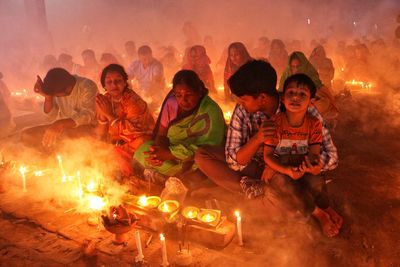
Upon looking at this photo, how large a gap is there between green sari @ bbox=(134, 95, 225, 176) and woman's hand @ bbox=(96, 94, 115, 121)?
0.97m

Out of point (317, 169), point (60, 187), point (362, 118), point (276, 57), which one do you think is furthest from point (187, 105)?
point (276, 57)

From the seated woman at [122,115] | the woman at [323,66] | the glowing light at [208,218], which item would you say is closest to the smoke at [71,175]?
the seated woman at [122,115]

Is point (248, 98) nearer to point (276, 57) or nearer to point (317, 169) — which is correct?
point (317, 169)

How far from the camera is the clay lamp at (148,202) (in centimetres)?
350

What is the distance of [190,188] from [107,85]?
183cm

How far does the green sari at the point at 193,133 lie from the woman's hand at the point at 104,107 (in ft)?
3.18

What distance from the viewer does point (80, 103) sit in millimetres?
5598

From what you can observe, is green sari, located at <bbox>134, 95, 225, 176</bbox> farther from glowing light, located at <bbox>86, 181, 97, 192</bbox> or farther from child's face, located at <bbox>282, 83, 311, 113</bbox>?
child's face, located at <bbox>282, 83, 311, 113</bbox>

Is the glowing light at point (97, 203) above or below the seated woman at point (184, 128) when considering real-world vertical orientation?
below

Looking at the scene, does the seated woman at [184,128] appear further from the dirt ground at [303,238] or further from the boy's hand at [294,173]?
the boy's hand at [294,173]

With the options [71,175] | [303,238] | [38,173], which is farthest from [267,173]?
[38,173]

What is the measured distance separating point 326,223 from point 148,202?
5.99 ft

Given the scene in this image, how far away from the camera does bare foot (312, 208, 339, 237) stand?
297 cm

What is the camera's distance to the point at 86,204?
3.99 meters
